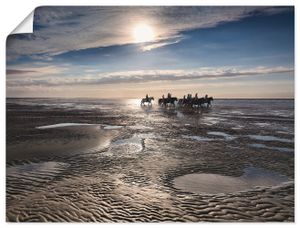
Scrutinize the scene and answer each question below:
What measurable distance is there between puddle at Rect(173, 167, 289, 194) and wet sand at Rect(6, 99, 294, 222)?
0.07 feet

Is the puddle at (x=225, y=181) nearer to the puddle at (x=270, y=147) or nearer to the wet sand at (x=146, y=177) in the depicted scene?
the wet sand at (x=146, y=177)

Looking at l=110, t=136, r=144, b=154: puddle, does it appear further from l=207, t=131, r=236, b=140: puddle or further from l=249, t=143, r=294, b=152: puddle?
l=249, t=143, r=294, b=152: puddle

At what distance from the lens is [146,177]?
647 centimetres

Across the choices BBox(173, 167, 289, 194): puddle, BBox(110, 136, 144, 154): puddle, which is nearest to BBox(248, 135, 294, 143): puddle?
BBox(173, 167, 289, 194): puddle

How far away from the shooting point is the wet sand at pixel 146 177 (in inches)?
205

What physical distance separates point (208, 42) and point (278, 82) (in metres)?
2.97

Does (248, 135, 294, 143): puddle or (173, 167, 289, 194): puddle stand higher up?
(248, 135, 294, 143): puddle

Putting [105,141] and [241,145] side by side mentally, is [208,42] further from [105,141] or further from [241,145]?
[105,141]

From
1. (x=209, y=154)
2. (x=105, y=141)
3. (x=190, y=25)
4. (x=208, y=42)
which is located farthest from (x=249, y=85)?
(x=105, y=141)

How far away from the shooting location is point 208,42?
1061 cm

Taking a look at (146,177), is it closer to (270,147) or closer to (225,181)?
(225,181)

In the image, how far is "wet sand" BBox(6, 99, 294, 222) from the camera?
5195mm

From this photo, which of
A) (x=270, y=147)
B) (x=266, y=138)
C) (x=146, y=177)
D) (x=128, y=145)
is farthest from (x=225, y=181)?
(x=266, y=138)

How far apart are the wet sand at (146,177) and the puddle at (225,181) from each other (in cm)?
2
